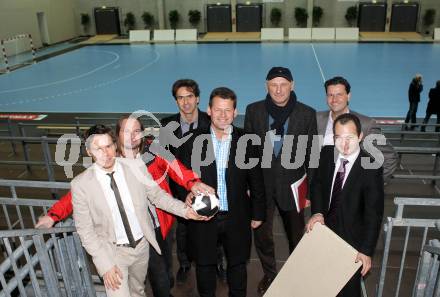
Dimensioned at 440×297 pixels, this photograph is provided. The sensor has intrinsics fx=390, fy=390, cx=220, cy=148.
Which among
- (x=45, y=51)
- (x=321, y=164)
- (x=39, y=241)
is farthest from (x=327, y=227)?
(x=45, y=51)

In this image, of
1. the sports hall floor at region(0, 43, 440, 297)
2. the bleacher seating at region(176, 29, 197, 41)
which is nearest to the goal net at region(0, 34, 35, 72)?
the sports hall floor at region(0, 43, 440, 297)

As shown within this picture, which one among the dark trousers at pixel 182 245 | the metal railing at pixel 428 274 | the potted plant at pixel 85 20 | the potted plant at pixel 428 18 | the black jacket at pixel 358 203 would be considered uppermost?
the potted plant at pixel 85 20

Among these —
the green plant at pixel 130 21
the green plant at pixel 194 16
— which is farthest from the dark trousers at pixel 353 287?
the green plant at pixel 130 21

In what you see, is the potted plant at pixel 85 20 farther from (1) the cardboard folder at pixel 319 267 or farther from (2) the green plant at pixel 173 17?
(1) the cardboard folder at pixel 319 267

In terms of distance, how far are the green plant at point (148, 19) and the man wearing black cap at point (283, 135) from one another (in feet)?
90.0

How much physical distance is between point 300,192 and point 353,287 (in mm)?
1098

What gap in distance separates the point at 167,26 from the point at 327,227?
28768 mm

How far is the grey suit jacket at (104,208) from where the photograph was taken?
10.0ft

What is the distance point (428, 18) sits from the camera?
2630 cm

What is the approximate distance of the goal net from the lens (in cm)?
2136

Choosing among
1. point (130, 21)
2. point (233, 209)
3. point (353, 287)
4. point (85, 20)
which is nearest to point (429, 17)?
point (130, 21)

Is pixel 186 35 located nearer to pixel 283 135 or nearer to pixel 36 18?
pixel 36 18

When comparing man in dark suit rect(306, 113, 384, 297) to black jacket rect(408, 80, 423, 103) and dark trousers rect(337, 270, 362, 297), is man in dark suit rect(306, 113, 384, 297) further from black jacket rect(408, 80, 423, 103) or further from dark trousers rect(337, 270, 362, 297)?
black jacket rect(408, 80, 423, 103)

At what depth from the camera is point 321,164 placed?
353 cm
